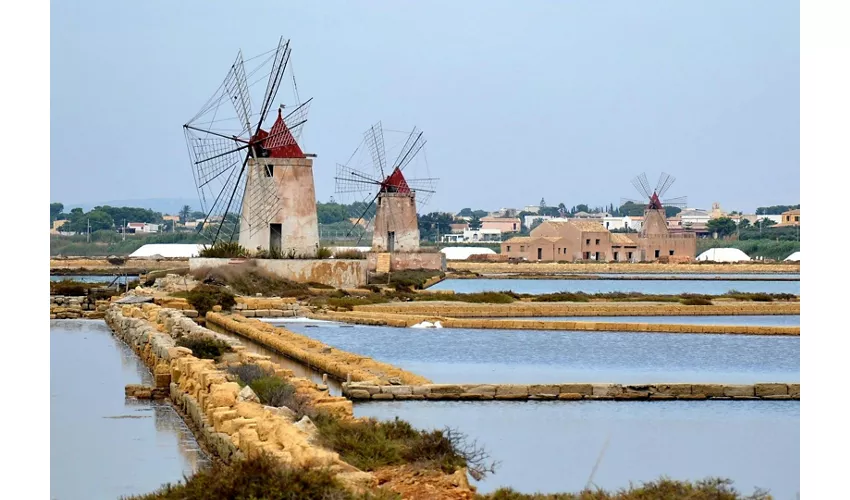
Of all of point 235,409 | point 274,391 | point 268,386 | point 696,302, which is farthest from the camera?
point 696,302

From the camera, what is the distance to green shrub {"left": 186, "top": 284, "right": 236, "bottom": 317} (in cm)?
2205

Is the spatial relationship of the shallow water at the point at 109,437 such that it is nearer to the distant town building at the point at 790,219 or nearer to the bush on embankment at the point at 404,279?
the bush on embankment at the point at 404,279

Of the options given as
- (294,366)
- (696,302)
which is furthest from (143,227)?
(294,366)

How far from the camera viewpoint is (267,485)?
5.38 m

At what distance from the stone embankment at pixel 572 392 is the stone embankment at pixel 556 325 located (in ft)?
26.7

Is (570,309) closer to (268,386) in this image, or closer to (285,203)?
(285,203)

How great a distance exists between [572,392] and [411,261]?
1084 inches

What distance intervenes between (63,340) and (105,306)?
254 inches

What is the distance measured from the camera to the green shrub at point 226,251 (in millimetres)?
26250

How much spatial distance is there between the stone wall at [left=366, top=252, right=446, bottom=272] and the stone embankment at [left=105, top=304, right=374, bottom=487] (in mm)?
22429

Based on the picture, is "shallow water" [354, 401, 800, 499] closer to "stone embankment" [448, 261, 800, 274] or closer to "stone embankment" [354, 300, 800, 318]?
"stone embankment" [354, 300, 800, 318]

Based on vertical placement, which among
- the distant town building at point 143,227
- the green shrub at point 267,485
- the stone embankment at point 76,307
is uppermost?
the distant town building at point 143,227

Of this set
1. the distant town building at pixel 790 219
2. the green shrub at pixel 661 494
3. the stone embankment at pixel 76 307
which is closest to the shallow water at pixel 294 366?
the green shrub at pixel 661 494
